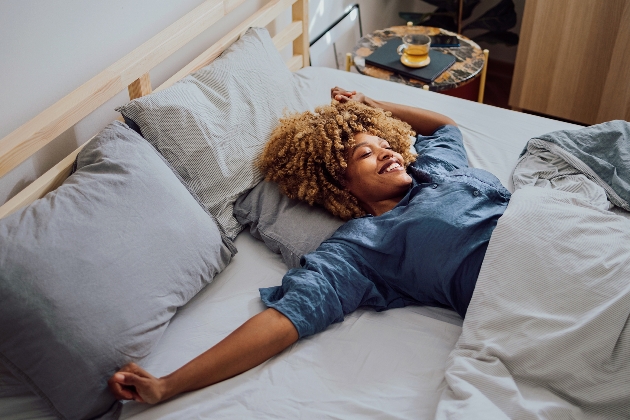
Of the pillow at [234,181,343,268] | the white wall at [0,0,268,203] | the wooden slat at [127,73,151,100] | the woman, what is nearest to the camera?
the woman

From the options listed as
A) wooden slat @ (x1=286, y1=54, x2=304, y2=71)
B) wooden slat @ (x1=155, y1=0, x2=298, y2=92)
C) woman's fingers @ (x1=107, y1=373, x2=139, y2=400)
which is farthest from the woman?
wooden slat @ (x1=286, y1=54, x2=304, y2=71)

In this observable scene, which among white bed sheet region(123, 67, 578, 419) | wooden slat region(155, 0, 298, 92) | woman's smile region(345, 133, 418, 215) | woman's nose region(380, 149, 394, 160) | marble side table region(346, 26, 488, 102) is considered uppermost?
wooden slat region(155, 0, 298, 92)

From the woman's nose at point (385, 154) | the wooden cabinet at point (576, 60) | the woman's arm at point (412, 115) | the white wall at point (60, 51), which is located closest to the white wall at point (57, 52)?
the white wall at point (60, 51)

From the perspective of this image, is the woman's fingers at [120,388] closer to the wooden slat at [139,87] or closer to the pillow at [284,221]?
the pillow at [284,221]

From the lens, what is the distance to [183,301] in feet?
4.21

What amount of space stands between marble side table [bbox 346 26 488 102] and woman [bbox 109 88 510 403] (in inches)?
19.6

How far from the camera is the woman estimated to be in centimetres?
118

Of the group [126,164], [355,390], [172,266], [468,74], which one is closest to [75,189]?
[126,164]

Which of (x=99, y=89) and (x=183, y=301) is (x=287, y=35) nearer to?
(x=99, y=89)

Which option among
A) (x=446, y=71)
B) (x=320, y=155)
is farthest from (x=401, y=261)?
(x=446, y=71)

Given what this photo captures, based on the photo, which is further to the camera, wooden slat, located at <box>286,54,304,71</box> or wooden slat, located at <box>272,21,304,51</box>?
wooden slat, located at <box>286,54,304,71</box>

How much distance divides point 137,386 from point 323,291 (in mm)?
404

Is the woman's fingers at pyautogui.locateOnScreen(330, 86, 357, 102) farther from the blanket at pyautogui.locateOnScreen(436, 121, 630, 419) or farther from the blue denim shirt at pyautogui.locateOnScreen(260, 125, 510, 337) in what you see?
the blanket at pyautogui.locateOnScreen(436, 121, 630, 419)

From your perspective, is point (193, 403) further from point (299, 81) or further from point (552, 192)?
point (299, 81)
